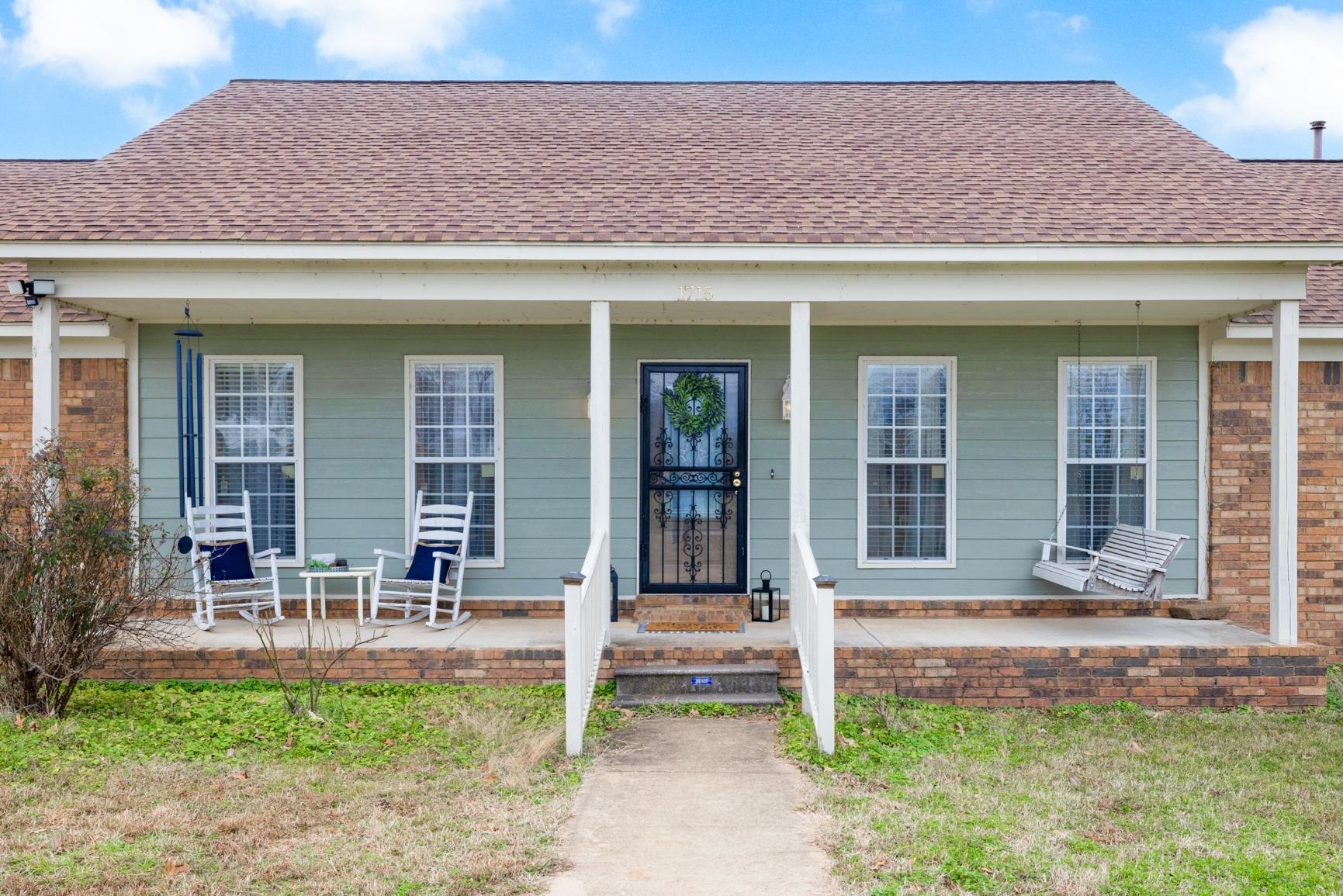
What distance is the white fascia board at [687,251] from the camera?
607 centimetres

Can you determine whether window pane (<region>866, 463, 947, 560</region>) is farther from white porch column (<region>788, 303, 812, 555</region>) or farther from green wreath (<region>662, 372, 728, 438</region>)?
white porch column (<region>788, 303, 812, 555</region>)

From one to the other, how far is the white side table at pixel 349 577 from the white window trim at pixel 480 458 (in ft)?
1.49

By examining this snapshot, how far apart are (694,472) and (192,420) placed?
13.0ft

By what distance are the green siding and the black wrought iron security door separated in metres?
0.14

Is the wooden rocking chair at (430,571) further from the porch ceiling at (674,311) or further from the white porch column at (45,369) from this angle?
the white porch column at (45,369)

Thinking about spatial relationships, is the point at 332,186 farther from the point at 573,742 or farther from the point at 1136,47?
the point at 1136,47

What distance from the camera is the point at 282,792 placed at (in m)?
4.45

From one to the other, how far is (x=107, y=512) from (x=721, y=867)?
4193mm

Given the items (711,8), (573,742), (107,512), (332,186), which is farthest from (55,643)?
(711,8)

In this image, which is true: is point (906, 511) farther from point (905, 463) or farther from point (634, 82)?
point (634, 82)

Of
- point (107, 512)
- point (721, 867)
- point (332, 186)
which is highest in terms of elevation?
point (332, 186)

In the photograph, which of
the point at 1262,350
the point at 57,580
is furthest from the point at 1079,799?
the point at 57,580

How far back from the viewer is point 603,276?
20.8 ft

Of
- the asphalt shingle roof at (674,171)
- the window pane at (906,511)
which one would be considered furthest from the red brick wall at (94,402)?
the window pane at (906,511)
